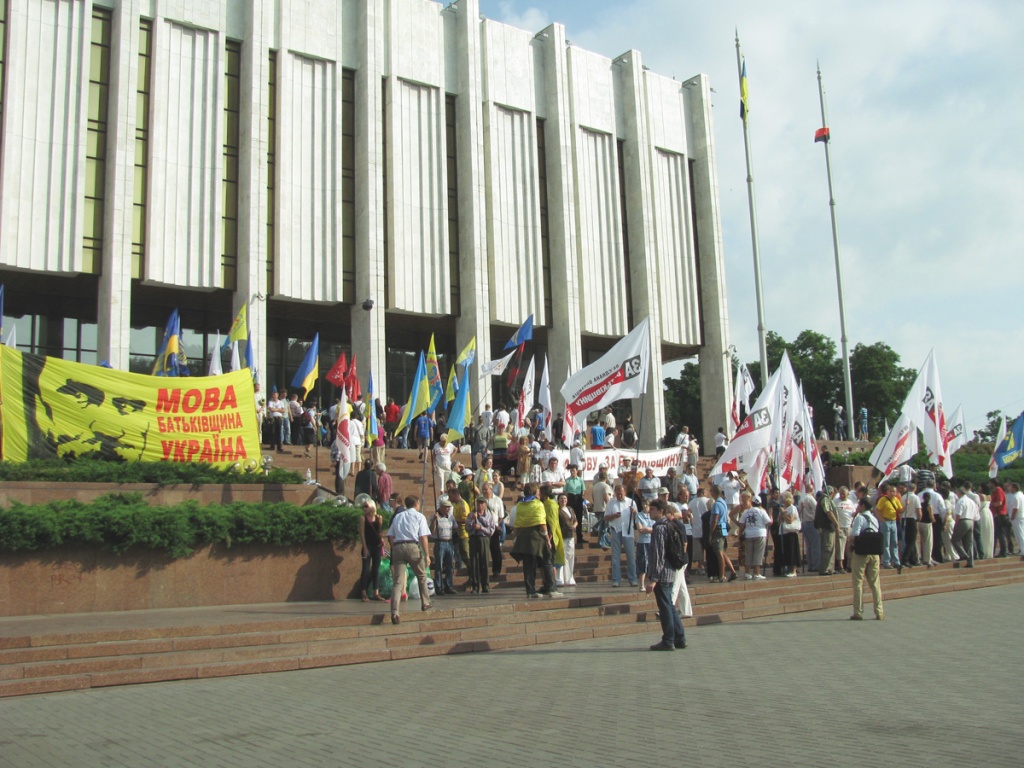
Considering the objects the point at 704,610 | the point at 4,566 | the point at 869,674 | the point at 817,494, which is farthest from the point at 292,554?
the point at 817,494

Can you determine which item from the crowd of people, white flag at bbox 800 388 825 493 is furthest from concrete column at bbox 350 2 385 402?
white flag at bbox 800 388 825 493

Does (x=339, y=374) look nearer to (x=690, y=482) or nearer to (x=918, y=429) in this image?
(x=690, y=482)

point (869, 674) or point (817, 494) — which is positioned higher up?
point (817, 494)

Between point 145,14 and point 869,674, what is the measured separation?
2893 cm

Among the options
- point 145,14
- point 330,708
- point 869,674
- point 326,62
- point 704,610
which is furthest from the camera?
point 326,62

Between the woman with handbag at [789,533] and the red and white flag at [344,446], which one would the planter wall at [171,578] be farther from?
the woman with handbag at [789,533]

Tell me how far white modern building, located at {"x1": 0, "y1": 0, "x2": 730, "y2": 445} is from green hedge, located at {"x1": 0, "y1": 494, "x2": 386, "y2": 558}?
15787 millimetres

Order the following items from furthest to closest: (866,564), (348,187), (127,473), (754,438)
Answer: (348,187)
(754,438)
(127,473)
(866,564)

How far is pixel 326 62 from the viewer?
32.9 m

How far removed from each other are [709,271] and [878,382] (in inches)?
999

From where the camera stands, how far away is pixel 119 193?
28.4m

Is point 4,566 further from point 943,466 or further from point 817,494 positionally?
point 943,466

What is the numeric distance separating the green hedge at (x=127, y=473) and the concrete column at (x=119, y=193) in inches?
528

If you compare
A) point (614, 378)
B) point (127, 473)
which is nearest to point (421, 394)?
point (614, 378)
